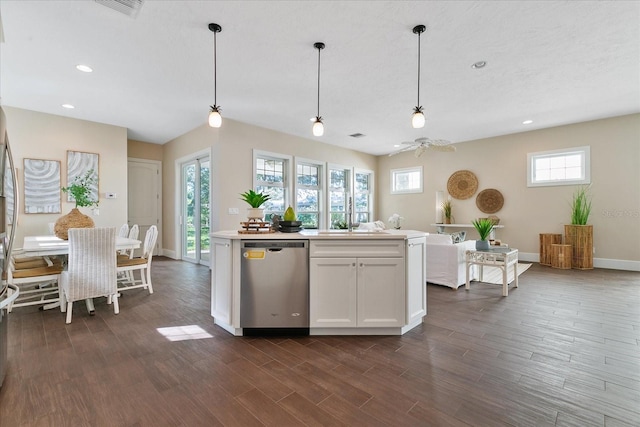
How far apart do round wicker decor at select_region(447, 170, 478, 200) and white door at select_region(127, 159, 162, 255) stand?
7668 millimetres

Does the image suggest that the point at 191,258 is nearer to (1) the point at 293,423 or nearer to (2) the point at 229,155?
(2) the point at 229,155

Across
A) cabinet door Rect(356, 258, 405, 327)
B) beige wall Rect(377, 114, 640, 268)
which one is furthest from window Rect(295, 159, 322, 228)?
cabinet door Rect(356, 258, 405, 327)

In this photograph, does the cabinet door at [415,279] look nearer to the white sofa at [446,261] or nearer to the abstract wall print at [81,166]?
the white sofa at [446,261]

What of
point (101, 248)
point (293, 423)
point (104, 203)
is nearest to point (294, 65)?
point (101, 248)

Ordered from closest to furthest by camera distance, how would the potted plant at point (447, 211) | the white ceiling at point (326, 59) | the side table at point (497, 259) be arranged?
the white ceiling at point (326, 59) → the side table at point (497, 259) → the potted plant at point (447, 211)

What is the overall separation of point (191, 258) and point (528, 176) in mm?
7914

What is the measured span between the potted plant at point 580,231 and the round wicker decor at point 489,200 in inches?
52.9

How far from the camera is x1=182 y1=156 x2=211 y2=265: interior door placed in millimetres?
6254

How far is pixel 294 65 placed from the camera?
3535 mm

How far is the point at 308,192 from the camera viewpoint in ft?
24.2

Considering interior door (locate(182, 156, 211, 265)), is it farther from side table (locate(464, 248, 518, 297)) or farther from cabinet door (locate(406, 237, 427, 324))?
side table (locate(464, 248, 518, 297))

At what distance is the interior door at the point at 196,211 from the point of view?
20.5ft

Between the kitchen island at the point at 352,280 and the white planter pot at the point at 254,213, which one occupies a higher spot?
the white planter pot at the point at 254,213

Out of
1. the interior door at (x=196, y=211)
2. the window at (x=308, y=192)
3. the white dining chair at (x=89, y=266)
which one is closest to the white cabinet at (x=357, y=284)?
the white dining chair at (x=89, y=266)
